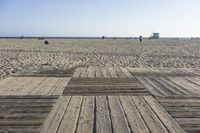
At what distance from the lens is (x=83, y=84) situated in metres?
6.80

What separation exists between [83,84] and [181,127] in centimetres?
336

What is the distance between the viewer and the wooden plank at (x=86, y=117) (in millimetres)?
3711

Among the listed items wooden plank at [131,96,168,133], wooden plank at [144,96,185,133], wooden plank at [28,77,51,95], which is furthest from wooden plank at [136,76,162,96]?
wooden plank at [28,77,51,95]

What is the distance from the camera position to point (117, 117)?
166 inches

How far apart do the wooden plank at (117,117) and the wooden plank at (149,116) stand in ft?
0.98

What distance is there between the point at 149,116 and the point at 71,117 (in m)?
1.14

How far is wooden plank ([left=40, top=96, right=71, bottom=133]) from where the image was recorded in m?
3.71

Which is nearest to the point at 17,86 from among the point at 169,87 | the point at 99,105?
the point at 99,105

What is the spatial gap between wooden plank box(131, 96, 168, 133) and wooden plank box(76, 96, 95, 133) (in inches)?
29.8

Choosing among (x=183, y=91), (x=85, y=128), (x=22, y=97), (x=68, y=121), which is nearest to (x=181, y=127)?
(x=85, y=128)

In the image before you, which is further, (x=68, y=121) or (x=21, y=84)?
(x=21, y=84)

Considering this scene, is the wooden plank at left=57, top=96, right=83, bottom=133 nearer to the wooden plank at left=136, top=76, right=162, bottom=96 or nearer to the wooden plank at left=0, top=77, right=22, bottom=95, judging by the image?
the wooden plank at left=136, top=76, right=162, bottom=96

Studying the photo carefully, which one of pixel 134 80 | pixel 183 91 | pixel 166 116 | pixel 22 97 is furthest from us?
pixel 134 80

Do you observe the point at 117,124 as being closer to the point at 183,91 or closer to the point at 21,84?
the point at 183,91
